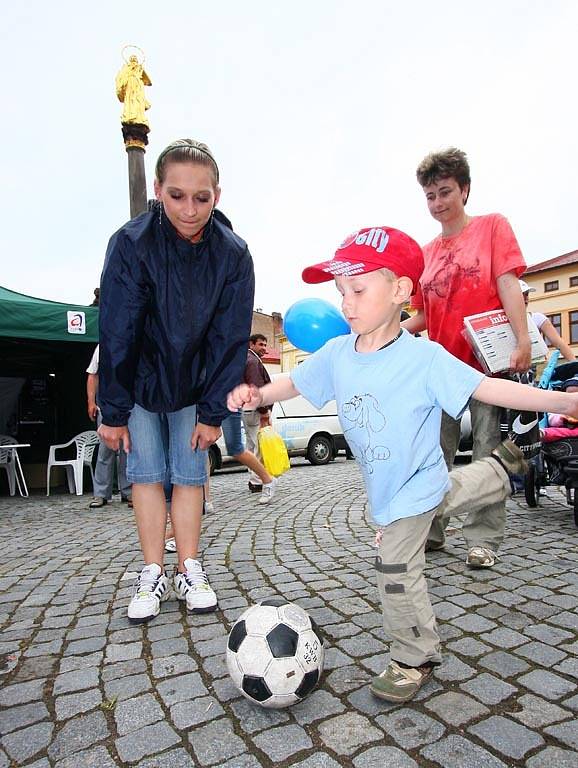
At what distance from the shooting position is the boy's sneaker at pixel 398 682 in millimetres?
1711

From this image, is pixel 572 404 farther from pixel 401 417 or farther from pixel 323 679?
pixel 323 679

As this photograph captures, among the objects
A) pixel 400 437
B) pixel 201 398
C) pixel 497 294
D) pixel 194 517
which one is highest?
pixel 497 294

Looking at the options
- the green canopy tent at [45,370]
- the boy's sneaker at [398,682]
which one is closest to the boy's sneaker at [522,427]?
the boy's sneaker at [398,682]

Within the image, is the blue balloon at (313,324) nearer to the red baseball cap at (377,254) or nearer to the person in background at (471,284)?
the person in background at (471,284)

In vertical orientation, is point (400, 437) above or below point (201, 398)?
below

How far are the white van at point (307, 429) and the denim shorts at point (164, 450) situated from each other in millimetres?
8568

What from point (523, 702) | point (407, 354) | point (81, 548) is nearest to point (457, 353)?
point (407, 354)

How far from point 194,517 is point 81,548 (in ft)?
6.13

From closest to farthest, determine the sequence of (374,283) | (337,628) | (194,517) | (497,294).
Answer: (374,283), (337,628), (194,517), (497,294)

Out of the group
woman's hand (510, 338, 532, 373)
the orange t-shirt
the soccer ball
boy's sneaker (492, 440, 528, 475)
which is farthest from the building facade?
the soccer ball

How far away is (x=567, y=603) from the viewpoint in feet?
8.21

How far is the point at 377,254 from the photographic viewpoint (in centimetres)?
191

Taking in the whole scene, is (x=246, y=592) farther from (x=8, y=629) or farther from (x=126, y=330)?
(x=126, y=330)

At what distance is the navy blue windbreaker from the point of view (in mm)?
2311
